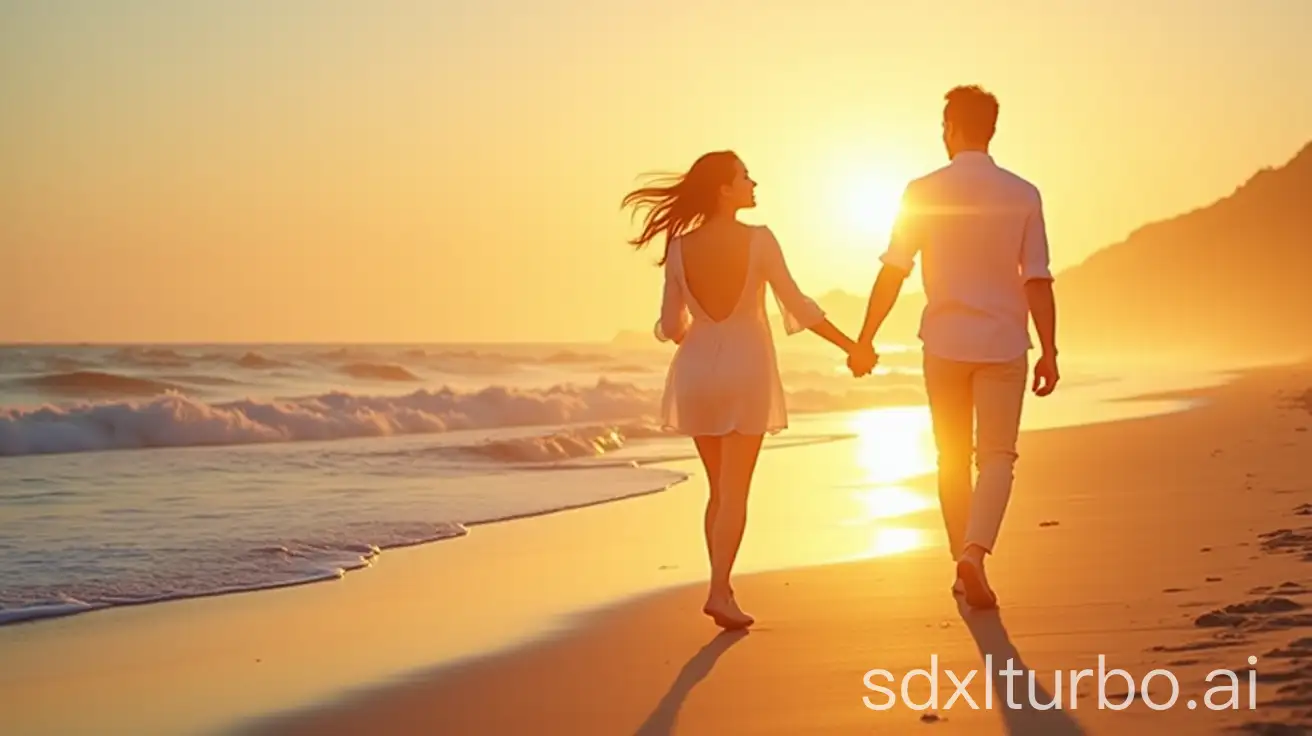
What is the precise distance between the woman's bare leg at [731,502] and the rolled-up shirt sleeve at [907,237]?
3.07 feet

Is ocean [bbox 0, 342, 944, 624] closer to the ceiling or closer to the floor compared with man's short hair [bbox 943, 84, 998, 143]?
closer to the floor

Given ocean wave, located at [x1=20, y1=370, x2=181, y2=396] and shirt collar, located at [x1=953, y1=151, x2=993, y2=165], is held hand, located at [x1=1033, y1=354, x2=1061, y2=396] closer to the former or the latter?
shirt collar, located at [x1=953, y1=151, x2=993, y2=165]

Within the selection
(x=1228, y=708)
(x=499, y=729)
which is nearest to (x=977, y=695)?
(x=1228, y=708)

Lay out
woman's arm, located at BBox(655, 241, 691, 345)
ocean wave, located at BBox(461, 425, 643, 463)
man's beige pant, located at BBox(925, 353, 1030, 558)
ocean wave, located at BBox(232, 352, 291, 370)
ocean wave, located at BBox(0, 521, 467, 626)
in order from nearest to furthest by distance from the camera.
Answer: man's beige pant, located at BBox(925, 353, 1030, 558), woman's arm, located at BBox(655, 241, 691, 345), ocean wave, located at BBox(0, 521, 467, 626), ocean wave, located at BBox(461, 425, 643, 463), ocean wave, located at BBox(232, 352, 291, 370)

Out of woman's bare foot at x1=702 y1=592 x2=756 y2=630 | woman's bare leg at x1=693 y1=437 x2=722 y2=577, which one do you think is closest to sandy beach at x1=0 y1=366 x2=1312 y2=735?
woman's bare foot at x1=702 y1=592 x2=756 y2=630

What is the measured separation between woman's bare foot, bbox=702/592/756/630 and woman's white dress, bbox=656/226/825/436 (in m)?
0.68

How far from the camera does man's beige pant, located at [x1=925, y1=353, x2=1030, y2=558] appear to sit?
6137 mm

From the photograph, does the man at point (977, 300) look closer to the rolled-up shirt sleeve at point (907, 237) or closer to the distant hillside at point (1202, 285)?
the rolled-up shirt sleeve at point (907, 237)

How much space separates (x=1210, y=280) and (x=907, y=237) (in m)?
160

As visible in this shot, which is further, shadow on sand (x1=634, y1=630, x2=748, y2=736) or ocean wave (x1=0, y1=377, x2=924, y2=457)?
ocean wave (x1=0, y1=377, x2=924, y2=457)

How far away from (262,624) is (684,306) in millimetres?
2450

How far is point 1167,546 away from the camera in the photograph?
7719mm

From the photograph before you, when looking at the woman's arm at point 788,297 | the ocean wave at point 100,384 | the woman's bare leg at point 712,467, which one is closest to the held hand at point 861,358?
the woman's arm at point 788,297

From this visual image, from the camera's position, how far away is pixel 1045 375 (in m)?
6.30
